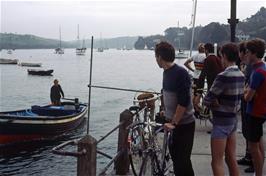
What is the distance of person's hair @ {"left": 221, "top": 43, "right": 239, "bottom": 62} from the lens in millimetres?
5176

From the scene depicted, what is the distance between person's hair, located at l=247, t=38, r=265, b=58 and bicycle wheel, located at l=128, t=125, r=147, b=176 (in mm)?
1740

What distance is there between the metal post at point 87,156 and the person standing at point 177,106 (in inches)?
34.1

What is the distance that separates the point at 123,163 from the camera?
702 cm

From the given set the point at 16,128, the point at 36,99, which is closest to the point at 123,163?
the point at 16,128

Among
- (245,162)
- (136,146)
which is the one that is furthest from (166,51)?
(245,162)

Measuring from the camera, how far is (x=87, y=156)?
473 centimetres

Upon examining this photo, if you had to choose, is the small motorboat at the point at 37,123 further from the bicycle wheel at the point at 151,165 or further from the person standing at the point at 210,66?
the bicycle wheel at the point at 151,165

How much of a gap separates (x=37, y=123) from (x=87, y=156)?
806 inches

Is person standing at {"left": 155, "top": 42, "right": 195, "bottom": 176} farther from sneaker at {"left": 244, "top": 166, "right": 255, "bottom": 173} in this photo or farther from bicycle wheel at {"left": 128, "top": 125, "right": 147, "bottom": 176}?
sneaker at {"left": 244, "top": 166, "right": 255, "bottom": 173}

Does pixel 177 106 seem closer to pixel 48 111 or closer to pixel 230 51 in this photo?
pixel 230 51

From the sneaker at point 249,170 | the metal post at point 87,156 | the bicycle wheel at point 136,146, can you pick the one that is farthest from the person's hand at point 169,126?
the sneaker at point 249,170

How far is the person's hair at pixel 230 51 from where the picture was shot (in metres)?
5.18

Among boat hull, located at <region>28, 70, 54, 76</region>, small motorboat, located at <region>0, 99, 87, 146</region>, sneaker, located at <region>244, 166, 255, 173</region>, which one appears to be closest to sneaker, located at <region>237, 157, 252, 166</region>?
sneaker, located at <region>244, 166, 255, 173</region>

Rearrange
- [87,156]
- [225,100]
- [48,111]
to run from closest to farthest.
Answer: [87,156]
[225,100]
[48,111]
